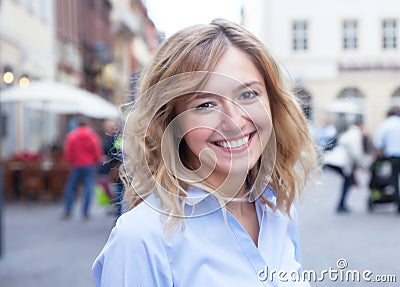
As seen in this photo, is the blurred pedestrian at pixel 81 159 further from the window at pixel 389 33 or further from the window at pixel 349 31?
the window at pixel 349 31

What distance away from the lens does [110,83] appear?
120 ft

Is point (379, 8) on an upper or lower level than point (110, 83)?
upper

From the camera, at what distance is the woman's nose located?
1.68m

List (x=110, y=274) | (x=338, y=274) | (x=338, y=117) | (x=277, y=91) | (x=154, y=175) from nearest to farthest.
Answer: (x=110, y=274)
(x=154, y=175)
(x=277, y=91)
(x=338, y=274)
(x=338, y=117)

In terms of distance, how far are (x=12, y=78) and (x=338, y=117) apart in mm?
21863

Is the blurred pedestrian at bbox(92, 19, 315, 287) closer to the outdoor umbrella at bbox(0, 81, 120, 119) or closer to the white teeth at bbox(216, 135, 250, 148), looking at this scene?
the white teeth at bbox(216, 135, 250, 148)

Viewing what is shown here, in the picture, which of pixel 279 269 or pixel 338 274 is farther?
pixel 338 274

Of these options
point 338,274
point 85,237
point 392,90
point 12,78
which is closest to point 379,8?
point 392,90

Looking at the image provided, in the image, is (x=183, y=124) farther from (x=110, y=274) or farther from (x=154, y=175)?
(x=110, y=274)

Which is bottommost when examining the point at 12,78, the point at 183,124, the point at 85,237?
the point at 85,237

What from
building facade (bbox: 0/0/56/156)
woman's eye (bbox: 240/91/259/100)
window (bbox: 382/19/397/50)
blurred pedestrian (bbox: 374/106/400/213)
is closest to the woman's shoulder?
woman's eye (bbox: 240/91/259/100)

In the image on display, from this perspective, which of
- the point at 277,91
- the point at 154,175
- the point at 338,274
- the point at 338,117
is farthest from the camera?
the point at 338,117

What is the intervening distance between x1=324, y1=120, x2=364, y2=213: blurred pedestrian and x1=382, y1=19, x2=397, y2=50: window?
26.0 m

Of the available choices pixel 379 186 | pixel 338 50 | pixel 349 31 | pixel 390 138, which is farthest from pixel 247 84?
pixel 338 50
